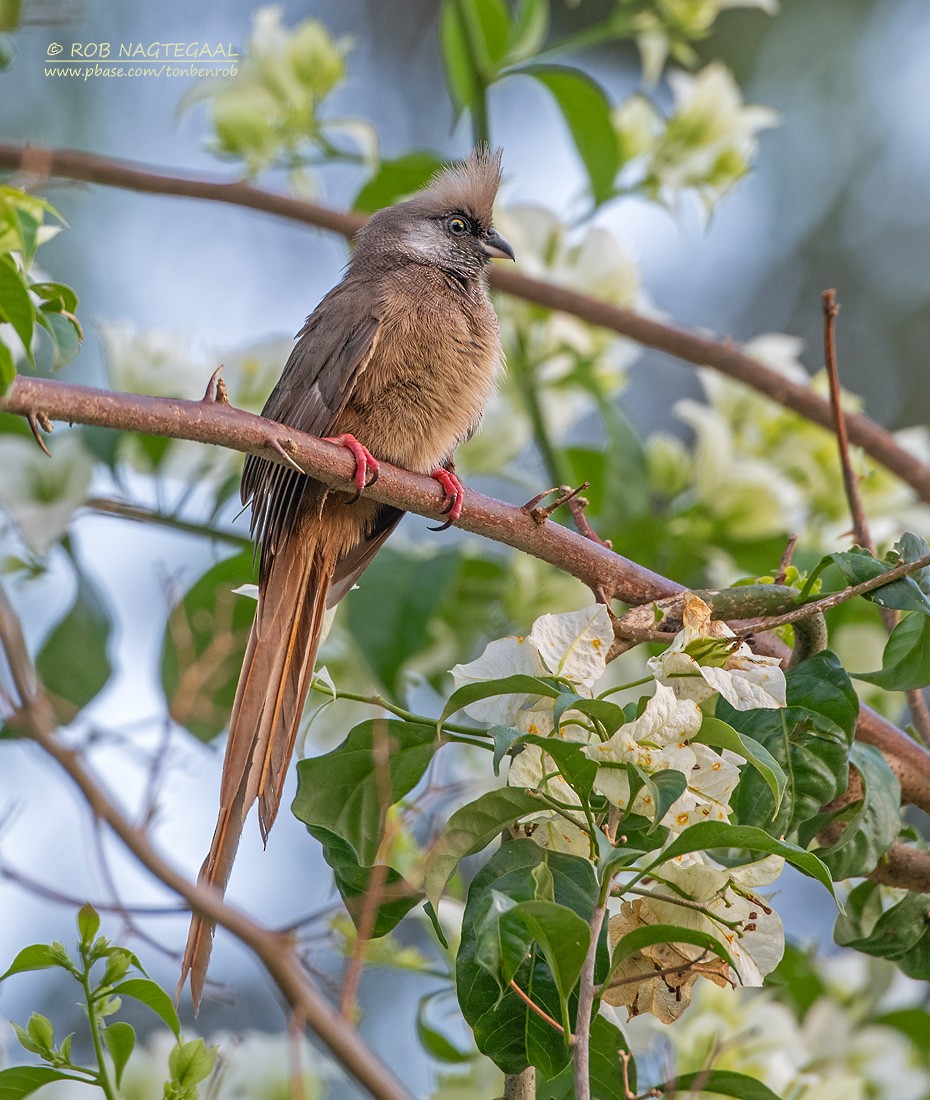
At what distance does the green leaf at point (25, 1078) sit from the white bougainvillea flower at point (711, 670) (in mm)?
834

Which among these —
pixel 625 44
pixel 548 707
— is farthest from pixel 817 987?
pixel 625 44

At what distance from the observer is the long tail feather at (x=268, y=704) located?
1.74 metres

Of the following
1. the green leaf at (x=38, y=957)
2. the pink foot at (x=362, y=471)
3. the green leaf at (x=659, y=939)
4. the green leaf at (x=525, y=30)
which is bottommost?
the green leaf at (x=659, y=939)

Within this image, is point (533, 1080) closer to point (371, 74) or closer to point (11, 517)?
point (11, 517)

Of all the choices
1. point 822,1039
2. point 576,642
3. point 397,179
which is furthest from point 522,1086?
point 397,179

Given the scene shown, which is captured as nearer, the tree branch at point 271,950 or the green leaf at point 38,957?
the tree branch at point 271,950

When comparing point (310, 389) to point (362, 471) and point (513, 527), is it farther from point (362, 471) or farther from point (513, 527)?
point (513, 527)

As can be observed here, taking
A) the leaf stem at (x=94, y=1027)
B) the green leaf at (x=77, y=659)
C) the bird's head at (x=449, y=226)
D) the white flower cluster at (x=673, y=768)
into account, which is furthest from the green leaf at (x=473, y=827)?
the bird's head at (x=449, y=226)

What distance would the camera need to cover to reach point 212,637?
2.67 meters

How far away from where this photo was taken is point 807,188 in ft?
25.8

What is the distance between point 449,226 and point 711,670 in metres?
2.08

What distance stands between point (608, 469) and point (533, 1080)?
1.75 meters

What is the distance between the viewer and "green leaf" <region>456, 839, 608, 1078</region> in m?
1.28

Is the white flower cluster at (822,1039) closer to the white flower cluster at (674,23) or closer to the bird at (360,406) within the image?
the bird at (360,406)
